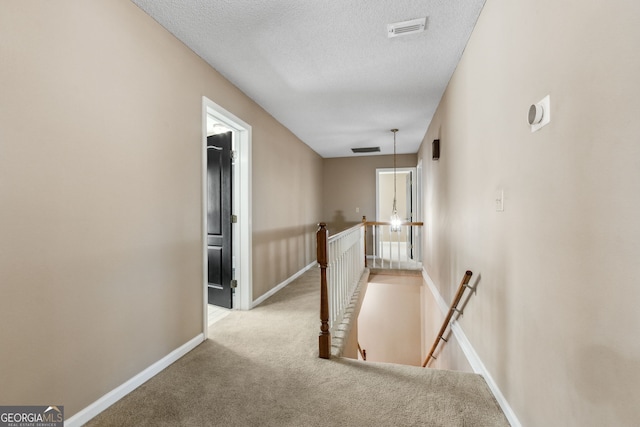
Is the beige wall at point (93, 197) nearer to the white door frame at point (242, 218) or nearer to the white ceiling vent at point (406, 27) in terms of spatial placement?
the white door frame at point (242, 218)

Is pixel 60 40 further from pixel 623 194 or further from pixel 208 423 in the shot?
pixel 623 194

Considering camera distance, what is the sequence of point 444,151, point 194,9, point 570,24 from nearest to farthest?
1. point 570,24
2. point 194,9
3. point 444,151

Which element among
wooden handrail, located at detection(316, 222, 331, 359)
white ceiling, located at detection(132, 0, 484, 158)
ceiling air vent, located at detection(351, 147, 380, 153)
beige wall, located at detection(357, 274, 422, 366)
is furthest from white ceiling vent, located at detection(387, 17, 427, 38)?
beige wall, located at detection(357, 274, 422, 366)

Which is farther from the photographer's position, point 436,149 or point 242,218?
point 436,149

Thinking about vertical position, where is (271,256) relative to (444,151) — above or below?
below

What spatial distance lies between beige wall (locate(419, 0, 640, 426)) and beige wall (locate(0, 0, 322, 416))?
2275mm

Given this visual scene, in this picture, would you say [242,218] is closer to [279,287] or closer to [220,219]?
[220,219]

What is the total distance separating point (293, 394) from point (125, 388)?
1.05m

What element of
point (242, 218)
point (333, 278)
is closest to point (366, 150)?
point (242, 218)

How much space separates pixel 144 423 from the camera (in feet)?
5.32

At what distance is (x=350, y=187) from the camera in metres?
7.05

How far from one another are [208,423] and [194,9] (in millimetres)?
2570

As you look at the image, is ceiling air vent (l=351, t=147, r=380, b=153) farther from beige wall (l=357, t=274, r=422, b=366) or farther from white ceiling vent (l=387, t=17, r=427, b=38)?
white ceiling vent (l=387, t=17, r=427, b=38)

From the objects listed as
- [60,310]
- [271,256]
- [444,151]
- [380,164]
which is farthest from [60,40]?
[380,164]
